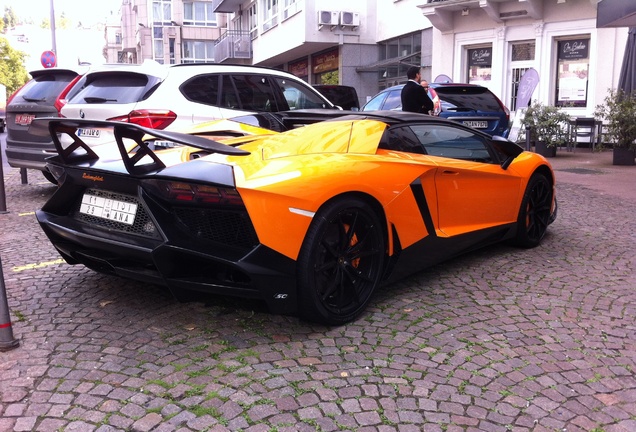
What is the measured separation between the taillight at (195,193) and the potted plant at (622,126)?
12339 millimetres

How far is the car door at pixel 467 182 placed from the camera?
4602 mm

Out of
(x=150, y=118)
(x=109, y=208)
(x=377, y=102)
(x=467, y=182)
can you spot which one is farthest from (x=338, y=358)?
(x=377, y=102)

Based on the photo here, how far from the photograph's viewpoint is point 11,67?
80.9 meters

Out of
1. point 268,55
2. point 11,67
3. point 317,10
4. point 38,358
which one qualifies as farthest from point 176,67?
point 11,67

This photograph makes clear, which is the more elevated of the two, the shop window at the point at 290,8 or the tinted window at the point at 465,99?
the shop window at the point at 290,8

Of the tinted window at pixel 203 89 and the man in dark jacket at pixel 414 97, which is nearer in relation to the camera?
the tinted window at pixel 203 89

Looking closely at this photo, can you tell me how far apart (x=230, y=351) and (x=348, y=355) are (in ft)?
2.14

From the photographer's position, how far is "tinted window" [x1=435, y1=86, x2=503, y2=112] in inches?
478

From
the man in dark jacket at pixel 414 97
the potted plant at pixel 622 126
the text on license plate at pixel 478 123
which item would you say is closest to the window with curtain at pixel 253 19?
the potted plant at pixel 622 126

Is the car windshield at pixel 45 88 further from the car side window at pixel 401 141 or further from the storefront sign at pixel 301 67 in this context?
the storefront sign at pixel 301 67

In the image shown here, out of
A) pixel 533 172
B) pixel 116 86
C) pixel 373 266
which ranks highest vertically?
pixel 116 86

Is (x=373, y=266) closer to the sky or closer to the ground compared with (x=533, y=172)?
closer to the ground

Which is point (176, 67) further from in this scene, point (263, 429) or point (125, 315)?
point (263, 429)

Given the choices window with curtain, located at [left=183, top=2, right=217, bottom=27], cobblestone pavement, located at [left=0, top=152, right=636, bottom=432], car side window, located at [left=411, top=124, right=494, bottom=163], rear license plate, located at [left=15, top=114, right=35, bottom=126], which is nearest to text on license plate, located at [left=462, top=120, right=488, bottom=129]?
car side window, located at [left=411, top=124, right=494, bottom=163]
